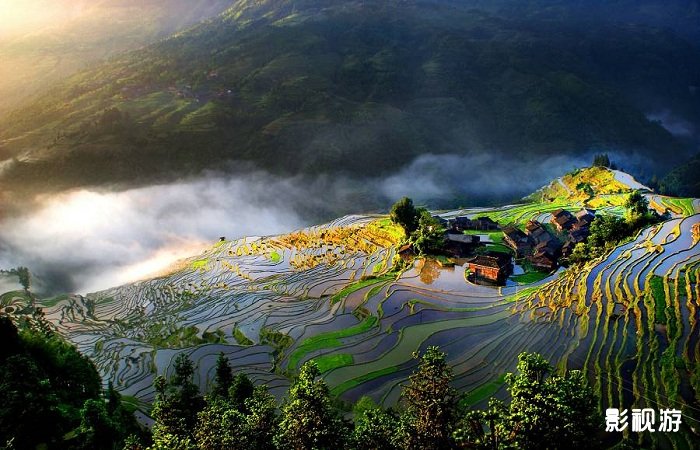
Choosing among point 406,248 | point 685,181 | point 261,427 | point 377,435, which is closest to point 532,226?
point 406,248

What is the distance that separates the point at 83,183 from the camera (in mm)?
88562

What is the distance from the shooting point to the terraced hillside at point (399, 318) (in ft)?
68.5

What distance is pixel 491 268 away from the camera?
109 ft

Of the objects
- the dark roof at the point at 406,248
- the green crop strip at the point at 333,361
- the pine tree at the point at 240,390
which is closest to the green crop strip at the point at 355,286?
the dark roof at the point at 406,248

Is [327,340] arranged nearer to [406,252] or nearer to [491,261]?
[491,261]

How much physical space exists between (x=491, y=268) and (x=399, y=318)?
8352 mm

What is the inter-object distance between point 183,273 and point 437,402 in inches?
1756

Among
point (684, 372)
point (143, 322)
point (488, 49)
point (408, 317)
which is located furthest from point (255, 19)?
point (684, 372)

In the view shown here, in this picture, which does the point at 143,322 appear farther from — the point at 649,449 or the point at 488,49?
the point at 488,49

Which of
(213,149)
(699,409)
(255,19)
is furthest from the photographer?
(255,19)

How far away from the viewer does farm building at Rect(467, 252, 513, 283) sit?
33219mm

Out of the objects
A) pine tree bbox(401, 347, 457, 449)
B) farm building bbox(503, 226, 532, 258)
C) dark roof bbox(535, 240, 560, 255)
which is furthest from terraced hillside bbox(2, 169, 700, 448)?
pine tree bbox(401, 347, 457, 449)

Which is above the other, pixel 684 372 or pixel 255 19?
pixel 255 19

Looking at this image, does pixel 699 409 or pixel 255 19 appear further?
pixel 255 19
